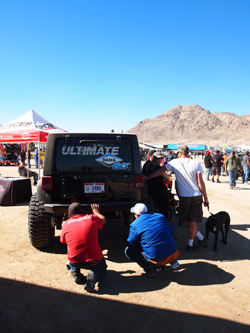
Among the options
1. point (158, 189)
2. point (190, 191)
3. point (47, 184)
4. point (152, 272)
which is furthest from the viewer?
point (158, 189)

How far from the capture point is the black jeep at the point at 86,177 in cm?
389

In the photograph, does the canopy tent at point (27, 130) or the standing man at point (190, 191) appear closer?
the standing man at point (190, 191)

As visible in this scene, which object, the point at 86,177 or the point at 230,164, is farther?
the point at 230,164

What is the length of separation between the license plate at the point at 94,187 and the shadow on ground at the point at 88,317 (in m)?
1.51

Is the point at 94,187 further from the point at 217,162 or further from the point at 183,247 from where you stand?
the point at 217,162

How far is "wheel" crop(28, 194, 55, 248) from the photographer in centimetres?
414

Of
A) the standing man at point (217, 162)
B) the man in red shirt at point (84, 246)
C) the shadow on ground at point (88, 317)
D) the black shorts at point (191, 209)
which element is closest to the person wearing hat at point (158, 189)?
the black shorts at point (191, 209)

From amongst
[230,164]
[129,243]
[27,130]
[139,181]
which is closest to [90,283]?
[129,243]

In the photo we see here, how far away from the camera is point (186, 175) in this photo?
444 cm

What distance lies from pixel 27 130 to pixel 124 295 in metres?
7.60

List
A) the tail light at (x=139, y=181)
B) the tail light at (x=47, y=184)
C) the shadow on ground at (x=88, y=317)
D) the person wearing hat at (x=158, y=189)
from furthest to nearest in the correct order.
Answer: the person wearing hat at (x=158, y=189)
the tail light at (x=139, y=181)
the tail light at (x=47, y=184)
the shadow on ground at (x=88, y=317)

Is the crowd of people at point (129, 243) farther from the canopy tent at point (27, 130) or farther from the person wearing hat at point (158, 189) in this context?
the canopy tent at point (27, 130)

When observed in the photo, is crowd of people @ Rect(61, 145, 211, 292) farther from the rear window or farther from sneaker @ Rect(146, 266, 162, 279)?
the rear window

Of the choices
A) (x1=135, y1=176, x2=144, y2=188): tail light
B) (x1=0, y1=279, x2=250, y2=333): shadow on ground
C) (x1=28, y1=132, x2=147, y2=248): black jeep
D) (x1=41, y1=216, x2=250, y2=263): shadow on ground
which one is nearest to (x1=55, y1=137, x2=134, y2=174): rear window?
(x1=28, y1=132, x2=147, y2=248): black jeep
